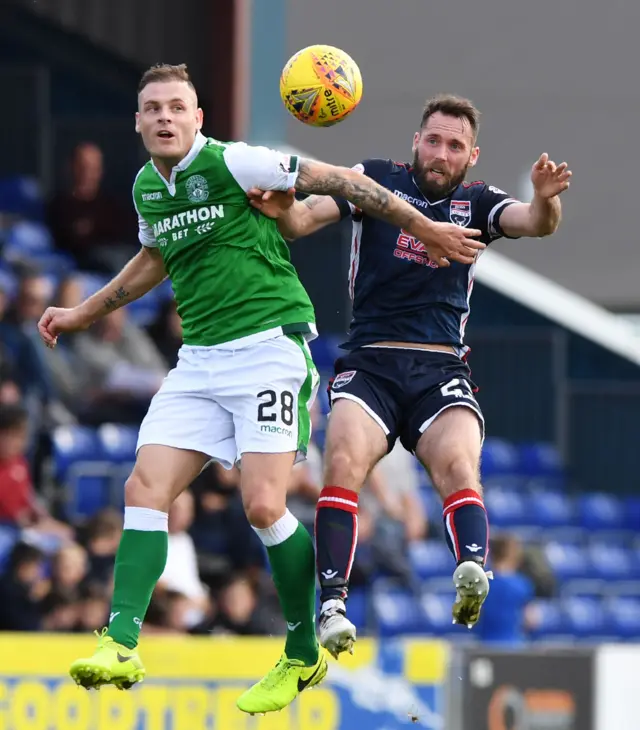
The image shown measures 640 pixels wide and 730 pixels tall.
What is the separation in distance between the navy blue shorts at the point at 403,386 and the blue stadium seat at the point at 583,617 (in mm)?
7947

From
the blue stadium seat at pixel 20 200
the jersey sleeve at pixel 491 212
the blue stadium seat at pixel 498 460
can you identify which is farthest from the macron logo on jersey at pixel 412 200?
the blue stadium seat at pixel 498 460

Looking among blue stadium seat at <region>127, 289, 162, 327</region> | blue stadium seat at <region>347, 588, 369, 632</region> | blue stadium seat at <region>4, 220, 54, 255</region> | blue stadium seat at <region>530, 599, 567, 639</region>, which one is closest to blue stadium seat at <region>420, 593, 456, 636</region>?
blue stadium seat at <region>347, 588, 369, 632</region>

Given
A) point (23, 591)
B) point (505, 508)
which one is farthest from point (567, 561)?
point (23, 591)

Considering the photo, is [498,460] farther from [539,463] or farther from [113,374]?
[113,374]

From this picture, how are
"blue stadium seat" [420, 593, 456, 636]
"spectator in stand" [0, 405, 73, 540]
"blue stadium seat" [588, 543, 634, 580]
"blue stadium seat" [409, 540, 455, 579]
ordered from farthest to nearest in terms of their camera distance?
"blue stadium seat" [588, 543, 634, 580], "blue stadium seat" [409, 540, 455, 579], "blue stadium seat" [420, 593, 456, 636], "spectator in stand" [0, 405, 73, 540]

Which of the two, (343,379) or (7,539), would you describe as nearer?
(343,379)

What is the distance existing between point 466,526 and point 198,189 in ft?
5.53

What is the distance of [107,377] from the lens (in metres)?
13.2

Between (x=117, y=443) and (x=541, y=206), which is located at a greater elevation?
(x=541, y=206)

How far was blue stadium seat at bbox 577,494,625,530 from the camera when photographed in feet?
57.4

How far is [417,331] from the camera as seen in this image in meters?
7.11

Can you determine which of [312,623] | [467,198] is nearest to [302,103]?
[467,198]

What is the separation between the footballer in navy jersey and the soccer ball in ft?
1.07

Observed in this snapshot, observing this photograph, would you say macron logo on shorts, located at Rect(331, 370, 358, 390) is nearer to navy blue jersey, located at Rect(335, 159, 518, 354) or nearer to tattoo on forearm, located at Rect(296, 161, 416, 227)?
navy blue jersey, located at Rect(335, 159, 518, 354)
